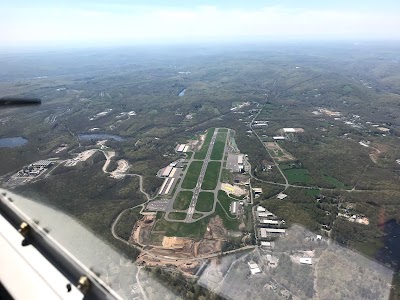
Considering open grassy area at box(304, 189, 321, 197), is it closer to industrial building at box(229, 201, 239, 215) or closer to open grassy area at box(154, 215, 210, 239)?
industrial building at box(229, 201, 239, 215)

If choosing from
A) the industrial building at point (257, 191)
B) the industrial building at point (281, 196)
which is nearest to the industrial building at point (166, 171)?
the industrial building at point (257, 191)

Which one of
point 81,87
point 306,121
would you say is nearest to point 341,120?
point 306,121

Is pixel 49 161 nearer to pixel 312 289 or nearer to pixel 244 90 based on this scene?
pixel 312 289

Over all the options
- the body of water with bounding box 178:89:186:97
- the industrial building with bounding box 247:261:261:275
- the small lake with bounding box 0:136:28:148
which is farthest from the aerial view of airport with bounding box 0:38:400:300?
the body of water with bounding box 178:89:186:97

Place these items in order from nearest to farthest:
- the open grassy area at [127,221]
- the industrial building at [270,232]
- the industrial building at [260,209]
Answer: the open grassy area at [127,221] < the industrial building at [270,232] < the industrial building at [260,209]

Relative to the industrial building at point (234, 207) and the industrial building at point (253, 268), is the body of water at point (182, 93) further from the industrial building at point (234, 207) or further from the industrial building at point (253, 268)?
the industrial building at point (253, 268)

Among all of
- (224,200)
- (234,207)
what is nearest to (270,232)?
(234,207)

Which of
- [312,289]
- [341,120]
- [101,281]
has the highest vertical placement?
[101,281]
